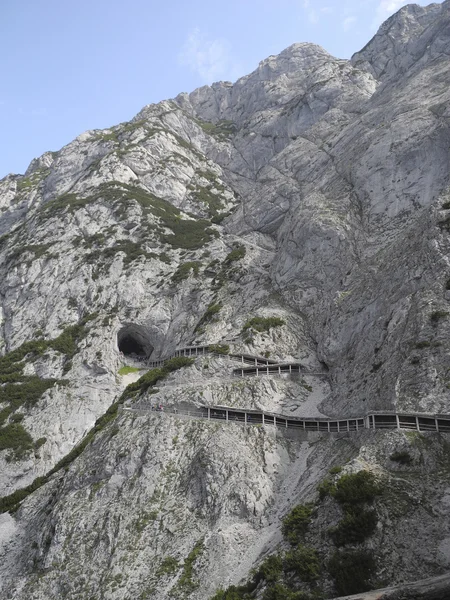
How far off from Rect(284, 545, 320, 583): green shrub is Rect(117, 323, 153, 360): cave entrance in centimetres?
5012

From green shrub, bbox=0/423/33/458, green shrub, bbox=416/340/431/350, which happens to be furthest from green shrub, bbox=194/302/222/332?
green shrub, bbox=416/340/431/350

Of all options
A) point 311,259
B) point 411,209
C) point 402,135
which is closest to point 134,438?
point 311,259

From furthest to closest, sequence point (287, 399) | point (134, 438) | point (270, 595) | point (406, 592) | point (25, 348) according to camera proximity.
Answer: point (25, 348)
point (287, 399)
point (134, 438)
point (270, 595)
point (406, 592)

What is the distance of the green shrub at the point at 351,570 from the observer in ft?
69.3

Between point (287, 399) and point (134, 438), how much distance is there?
14.5 meters

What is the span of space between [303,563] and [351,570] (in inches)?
105

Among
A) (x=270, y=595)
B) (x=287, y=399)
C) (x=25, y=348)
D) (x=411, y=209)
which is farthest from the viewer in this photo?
(x=25, y=348)

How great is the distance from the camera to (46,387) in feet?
196

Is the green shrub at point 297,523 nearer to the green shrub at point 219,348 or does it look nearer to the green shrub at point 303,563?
the green shrub at point 303,563

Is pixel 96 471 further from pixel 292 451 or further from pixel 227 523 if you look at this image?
pixel 292 451

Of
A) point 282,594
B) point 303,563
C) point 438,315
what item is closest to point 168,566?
point 282,594

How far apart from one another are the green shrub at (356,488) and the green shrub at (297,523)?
85.8 inches

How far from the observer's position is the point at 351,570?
21891 mm

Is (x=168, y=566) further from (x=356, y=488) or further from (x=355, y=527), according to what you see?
(x=356, y=488)
